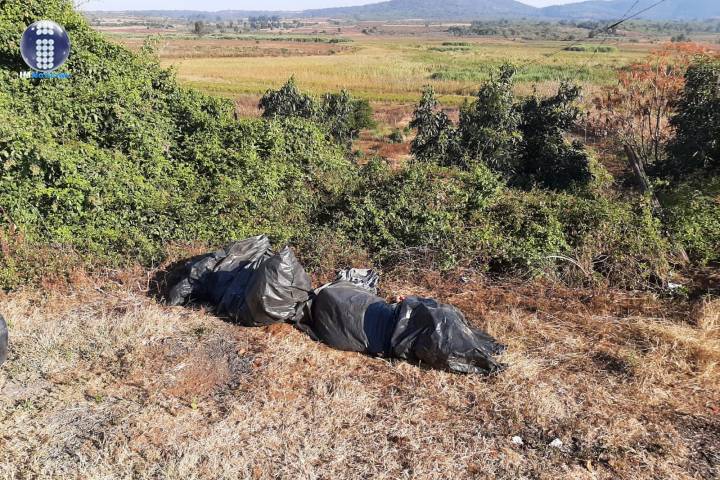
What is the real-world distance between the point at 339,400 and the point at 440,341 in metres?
0.82

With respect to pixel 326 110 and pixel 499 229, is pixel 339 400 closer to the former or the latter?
pixel 499 229

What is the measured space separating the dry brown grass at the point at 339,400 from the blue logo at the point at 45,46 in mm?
4093

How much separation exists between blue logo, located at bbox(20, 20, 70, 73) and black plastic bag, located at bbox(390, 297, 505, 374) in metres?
6.34

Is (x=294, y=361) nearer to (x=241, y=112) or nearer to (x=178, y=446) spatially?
(x=178, y=446)

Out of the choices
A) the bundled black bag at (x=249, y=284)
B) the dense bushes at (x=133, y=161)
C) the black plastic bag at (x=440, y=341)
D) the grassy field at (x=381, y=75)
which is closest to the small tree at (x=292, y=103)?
the dense bushes at (x=133, y=161)

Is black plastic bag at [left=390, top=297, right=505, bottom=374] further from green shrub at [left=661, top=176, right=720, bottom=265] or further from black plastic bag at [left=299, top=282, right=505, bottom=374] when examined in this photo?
green shrub at [left=661, top=176, right=720, bottom=265]

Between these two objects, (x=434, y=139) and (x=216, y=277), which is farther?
(x=434, y=139)

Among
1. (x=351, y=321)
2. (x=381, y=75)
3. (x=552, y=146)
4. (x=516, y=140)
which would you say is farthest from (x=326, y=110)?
(x=381, y=75)

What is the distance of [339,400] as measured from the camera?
10.7 ft

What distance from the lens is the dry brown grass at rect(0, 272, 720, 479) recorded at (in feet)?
9.15

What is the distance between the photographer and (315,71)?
114 ft

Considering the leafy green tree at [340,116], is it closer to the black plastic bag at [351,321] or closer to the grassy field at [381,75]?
the black plastic bag at [351,321]

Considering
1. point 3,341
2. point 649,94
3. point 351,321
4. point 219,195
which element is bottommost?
point 3,341

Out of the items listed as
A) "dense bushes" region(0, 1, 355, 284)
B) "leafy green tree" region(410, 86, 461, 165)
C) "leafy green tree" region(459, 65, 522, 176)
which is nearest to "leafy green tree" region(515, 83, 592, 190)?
"leafy green tree" region(459, 65, 522, 176)
